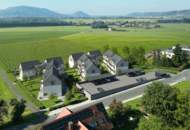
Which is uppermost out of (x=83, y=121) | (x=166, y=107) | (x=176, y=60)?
(x=166, y=107)

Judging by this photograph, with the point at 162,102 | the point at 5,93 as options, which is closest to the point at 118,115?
the point at 162,102

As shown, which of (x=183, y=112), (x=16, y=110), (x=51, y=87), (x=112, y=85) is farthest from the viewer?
(x=112, y=85)

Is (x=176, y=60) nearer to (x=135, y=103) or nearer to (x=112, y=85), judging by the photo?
(x=112, y=85)

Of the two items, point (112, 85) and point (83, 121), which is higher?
point (83, 121)

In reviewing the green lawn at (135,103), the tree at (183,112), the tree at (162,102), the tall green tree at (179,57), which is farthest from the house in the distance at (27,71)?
the tree at (183,112)

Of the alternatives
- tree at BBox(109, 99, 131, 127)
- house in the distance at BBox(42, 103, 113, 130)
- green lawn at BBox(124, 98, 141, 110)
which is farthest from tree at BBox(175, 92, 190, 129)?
green lawn at BBox(124, 98, 141, 110)

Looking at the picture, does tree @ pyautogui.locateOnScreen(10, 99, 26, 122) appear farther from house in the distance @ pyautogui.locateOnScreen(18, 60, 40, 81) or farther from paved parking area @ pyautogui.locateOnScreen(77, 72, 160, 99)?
house in the distance @ pyautogui.locateOnScreen(18, 60, 40, 81)

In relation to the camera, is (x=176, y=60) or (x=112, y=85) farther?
(x=176, y=60)
